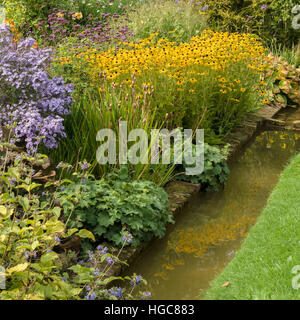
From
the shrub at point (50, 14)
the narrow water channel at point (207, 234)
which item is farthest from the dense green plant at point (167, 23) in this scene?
the narrow water channel at point (207, 234)

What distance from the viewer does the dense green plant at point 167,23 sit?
8680 millimetres

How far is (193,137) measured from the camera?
5887mm

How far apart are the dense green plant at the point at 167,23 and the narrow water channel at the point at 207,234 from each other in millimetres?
3268

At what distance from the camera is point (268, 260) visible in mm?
3617

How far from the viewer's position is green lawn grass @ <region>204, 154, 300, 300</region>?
3209 mm

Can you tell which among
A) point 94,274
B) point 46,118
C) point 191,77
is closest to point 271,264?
point 94,274

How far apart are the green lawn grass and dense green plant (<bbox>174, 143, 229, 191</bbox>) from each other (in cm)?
71

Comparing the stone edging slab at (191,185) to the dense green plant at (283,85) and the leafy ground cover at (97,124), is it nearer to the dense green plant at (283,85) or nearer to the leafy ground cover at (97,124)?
the leafy ground cover at (97,124)

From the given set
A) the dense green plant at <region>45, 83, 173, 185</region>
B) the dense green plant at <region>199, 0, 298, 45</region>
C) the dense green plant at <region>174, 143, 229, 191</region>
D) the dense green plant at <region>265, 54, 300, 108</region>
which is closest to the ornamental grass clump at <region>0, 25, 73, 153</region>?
the dense green plant at <region>45, 83, 173, 185</region>

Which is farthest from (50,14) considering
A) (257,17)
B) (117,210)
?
(117,210)

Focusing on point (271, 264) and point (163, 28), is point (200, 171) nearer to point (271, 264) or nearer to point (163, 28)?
point (271, 264)

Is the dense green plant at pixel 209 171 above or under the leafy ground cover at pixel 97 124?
under

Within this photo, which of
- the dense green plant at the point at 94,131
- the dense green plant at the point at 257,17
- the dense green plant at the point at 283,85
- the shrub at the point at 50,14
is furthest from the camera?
the dense green plant at the point at 257,17
